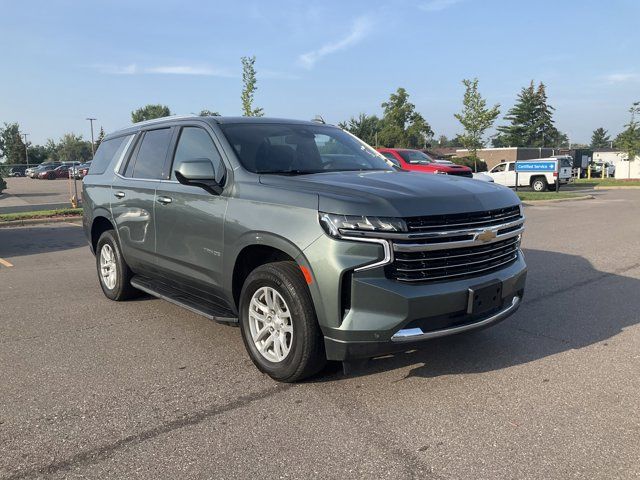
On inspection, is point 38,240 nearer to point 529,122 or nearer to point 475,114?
point 475,114

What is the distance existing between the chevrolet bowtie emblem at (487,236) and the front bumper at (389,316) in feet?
1.26

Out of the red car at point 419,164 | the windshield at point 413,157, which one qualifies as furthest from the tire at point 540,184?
the windshield at point 413,157

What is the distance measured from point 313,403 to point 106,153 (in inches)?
169

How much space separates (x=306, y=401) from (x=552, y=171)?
28.5m

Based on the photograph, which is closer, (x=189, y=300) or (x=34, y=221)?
(x=189, y=300)

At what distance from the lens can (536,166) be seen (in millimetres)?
29406

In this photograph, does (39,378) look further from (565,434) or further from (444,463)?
(565,434)

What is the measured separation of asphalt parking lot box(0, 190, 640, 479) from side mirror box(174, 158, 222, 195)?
1387 mm

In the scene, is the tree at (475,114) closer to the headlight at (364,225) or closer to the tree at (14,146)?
the headlight at (364,225)

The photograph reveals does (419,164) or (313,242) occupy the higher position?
(419,164)

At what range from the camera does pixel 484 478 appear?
8.62 ft

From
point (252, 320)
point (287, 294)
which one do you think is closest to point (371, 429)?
point (287, 294)

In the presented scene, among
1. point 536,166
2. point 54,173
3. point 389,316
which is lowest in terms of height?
point 389,316

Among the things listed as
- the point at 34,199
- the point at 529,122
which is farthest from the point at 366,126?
the point at 34,199
